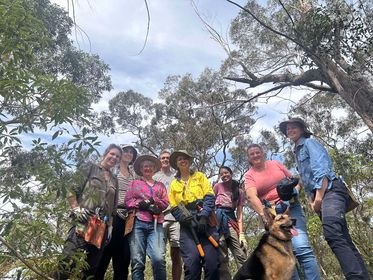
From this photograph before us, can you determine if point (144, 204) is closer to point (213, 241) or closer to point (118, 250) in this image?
point (118, 250)

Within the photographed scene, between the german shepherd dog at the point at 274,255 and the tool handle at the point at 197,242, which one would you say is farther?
the tool handle at the point at 197,242

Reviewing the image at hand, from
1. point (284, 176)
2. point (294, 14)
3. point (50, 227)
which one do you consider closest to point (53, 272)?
point (50, 227)

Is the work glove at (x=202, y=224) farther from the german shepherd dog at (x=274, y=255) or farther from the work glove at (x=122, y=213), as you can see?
the work glove at (x=122, y=213)

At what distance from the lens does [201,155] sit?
16.0 metres

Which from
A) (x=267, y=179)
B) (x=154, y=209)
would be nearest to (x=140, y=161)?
(x=154, y=209)

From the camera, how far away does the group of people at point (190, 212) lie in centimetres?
316

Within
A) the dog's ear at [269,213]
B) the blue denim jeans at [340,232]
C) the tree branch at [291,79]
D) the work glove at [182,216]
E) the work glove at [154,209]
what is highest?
the tree branch at [291,79]

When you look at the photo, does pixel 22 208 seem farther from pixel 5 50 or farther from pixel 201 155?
pixel 201 155

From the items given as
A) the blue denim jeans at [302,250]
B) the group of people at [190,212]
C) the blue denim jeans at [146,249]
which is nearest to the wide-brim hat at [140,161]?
the group of people at [190,212]

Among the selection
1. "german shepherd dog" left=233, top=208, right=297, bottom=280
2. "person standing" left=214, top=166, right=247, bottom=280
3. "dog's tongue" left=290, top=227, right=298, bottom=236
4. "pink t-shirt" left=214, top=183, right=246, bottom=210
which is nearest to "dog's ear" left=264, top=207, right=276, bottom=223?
"german shepherd dog" left=233, top=208, right=297, bottom=280

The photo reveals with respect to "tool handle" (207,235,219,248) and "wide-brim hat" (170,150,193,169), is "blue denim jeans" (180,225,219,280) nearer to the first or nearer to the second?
"tool handle" (207,235,219,248)

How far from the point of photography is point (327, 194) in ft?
10.4

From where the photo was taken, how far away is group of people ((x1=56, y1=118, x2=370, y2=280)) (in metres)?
3.16

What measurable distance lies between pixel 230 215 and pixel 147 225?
130cm
